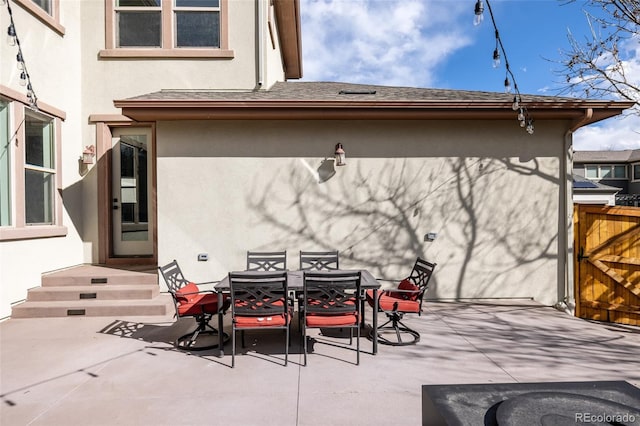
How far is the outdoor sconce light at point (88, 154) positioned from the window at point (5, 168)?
1.50 m

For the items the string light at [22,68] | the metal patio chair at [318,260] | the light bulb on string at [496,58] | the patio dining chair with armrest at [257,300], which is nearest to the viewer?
the patio dining chair with armrest at [257,300]

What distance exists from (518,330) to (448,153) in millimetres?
3179

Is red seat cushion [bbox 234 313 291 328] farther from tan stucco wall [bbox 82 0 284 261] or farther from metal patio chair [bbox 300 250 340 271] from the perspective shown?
tan stucco wall [bbox 82 0 284 261]

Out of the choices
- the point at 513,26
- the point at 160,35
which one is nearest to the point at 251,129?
the point at 160,35

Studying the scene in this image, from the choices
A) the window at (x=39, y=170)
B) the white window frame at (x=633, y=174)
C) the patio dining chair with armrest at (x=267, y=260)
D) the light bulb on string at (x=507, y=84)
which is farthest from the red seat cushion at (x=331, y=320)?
the white window frame at (x=633, y=174)

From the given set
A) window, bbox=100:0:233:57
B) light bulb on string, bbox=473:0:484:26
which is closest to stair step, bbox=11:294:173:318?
window, bbox=100:0:233:57

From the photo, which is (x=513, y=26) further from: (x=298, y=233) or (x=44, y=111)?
(x=44, y=111)

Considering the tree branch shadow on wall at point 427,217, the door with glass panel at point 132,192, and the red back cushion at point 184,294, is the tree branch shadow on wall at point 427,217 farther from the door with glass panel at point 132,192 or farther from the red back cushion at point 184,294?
the door with glass panel at point 132,192

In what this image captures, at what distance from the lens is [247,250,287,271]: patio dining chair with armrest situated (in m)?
5.61

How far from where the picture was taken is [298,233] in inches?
242

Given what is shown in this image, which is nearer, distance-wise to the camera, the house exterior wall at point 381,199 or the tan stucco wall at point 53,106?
the tan stucco wall at point 53,106

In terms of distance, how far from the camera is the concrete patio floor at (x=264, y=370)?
9.32ft

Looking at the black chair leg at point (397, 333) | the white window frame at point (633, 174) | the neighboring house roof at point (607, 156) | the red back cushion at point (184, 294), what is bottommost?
the black chair leg at point (397, 333)

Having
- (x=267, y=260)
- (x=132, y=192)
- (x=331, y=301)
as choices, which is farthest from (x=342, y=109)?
(x=132, y=192)
